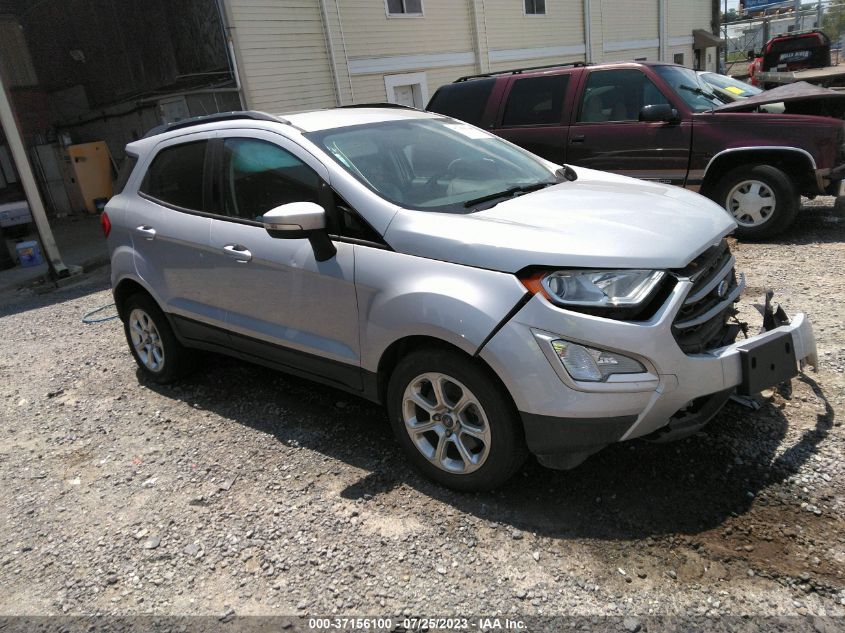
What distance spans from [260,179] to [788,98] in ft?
17.4

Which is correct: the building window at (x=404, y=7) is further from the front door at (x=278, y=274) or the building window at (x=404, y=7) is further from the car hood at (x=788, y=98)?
the front door at (x=278, y=274)

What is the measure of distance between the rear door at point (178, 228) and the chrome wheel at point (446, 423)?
156 centimetres

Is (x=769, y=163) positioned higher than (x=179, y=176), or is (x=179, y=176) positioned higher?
(x=179, y=176)

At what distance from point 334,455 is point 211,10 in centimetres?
1105

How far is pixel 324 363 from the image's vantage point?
3381mm

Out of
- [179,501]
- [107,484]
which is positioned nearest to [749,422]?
[179,501]

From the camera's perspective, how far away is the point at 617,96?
700 centimetres

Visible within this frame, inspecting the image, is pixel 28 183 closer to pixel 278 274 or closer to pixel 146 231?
pixel 146 231

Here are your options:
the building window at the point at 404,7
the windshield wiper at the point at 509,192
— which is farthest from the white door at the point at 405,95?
the windshield wiper at the point at 509,192

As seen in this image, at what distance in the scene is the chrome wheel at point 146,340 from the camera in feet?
15.1

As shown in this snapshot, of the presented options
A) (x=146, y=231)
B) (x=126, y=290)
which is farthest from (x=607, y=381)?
(x=126, y=290)

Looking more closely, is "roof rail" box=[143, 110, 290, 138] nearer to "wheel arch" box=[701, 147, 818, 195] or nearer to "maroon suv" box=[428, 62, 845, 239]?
"maroon suv" box=[428, 62, 845, 239]

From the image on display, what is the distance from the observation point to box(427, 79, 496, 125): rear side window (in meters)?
7.84

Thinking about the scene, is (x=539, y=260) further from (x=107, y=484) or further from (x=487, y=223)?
(x=107, y=484)
